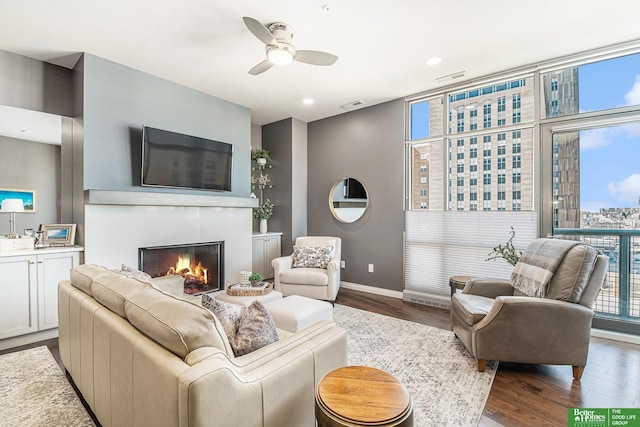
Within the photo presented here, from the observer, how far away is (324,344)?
1.39 metres

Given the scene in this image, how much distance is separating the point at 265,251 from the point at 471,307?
340 cm

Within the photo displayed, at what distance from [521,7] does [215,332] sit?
314 cm

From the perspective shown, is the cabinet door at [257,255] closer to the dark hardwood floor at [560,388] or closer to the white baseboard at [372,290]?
the white baseboard at [372,290]

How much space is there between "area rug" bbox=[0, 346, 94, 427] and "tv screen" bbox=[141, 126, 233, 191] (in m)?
1.89

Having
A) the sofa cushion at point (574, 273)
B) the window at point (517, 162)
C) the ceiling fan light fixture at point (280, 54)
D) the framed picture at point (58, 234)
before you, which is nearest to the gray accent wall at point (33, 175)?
the framed picture at point (58, 234)

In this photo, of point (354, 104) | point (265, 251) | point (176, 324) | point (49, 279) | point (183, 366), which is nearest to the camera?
point (183, 366)

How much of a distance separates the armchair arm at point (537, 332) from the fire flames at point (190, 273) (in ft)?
11.3

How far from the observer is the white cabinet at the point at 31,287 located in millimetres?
2691

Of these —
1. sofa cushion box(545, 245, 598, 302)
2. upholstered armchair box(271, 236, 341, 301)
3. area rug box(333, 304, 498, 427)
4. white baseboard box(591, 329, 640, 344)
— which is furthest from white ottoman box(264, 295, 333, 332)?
white baseboard box(591, 329, 640, 344)

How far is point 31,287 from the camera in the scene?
9.21 ft

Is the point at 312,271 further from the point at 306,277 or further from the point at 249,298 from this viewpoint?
the point at 249,298

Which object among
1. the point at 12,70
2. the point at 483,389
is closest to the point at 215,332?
the point at 483,389

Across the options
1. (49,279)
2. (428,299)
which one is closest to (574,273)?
(428,299)

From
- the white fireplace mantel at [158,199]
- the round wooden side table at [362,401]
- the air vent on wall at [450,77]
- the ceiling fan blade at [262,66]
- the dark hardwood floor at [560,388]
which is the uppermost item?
the air vent on wall at [450,77]
